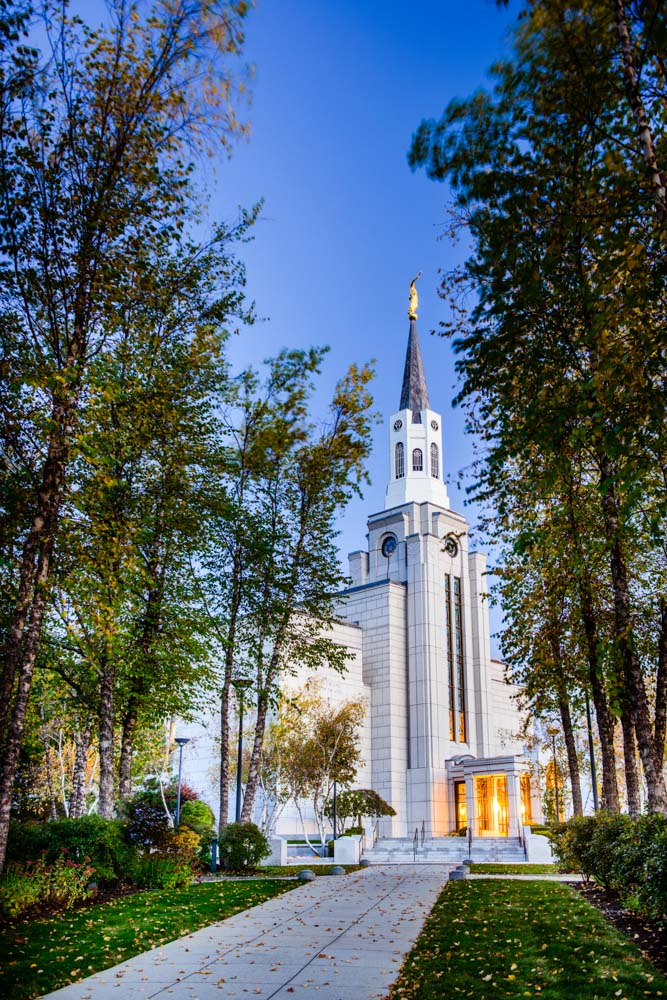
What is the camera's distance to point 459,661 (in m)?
52.1

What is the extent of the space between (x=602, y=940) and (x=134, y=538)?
8.64 metres

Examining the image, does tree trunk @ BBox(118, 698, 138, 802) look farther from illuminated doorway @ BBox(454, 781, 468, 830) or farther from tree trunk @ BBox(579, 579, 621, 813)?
illuminated doorway @ BBox(454, 781, 468, 830)

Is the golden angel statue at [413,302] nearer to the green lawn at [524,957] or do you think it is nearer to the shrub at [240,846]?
the shrub at [240,846]

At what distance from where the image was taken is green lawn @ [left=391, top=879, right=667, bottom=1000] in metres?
7.17

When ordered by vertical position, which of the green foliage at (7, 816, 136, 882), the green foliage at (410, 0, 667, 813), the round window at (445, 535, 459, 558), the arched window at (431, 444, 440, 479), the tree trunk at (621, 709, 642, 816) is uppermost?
the arched window at (431, 444, 440, 479)

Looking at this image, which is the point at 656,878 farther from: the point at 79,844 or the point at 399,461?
the point at 399,461

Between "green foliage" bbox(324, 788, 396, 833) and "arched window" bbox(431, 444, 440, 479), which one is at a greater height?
"arched window" bbox(431, 444, 440, 479)

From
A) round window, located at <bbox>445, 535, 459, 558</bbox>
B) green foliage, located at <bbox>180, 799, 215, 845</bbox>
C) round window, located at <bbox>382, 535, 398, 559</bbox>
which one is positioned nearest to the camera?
round window, located at <bbox>445, 535, 459, 558</bbox>

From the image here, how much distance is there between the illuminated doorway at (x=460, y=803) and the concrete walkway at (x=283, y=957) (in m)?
35.1

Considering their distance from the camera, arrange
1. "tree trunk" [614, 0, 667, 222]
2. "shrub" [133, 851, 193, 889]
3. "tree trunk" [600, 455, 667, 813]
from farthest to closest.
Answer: "shrub" [133, 851, 193, 889]
"tree trunk" [600, 455, 667, 813]
"tree trunk" [614, 0, 667, 222]

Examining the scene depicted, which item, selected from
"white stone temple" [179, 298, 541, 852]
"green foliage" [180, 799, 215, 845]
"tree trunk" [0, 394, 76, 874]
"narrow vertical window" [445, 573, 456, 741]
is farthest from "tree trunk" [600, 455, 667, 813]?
"narrow vertical window" [445, 573, 456, 741]

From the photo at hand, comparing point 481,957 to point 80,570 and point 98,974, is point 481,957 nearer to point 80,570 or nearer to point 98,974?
point 98,974

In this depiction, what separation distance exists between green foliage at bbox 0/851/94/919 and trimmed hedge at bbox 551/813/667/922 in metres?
8.78

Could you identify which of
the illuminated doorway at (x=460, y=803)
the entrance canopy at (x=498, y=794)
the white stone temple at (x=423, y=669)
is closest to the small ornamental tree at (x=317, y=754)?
the white stone temple at (x=423, y=669)
